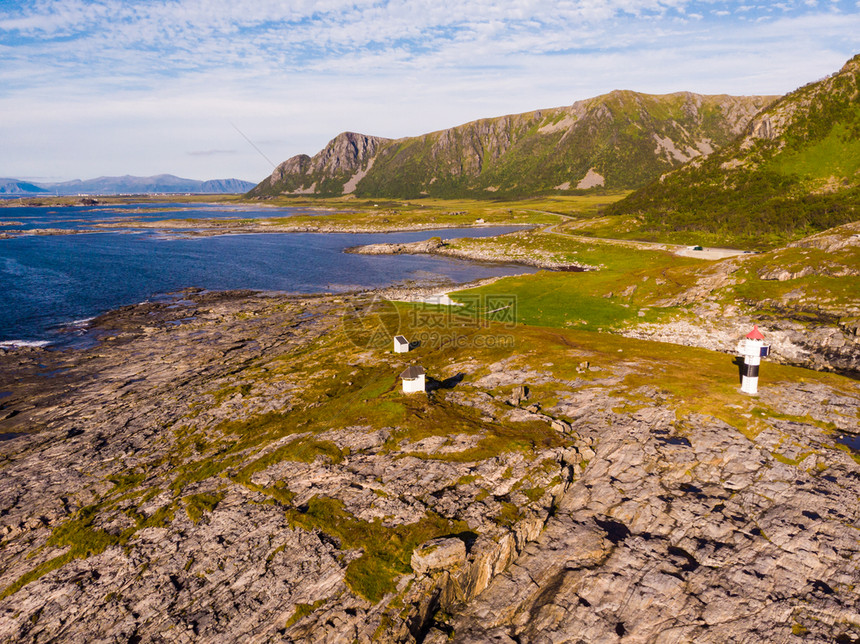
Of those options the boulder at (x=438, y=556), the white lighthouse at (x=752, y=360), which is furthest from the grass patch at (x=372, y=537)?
the white lighthouse at (x=752, y=360)

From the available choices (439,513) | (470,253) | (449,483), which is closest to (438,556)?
(439,513)

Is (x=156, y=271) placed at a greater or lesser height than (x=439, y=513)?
greater

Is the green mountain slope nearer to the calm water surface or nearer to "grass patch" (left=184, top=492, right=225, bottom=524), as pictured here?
the calm water surface

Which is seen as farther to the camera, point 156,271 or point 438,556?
point 156,271

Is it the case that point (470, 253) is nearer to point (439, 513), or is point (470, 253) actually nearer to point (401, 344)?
point (401, 344)

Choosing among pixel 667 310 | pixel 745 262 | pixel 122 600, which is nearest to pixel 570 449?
pixel 122 600

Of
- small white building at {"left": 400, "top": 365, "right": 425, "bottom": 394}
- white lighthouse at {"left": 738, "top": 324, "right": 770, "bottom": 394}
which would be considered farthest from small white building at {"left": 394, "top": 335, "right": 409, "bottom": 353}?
white lighthouse at {"left": 738, "top": 324, "right": 770, "bottom": 394}

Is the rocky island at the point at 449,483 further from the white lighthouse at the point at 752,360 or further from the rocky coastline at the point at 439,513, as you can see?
the white lighthouse at the point at 752,360
